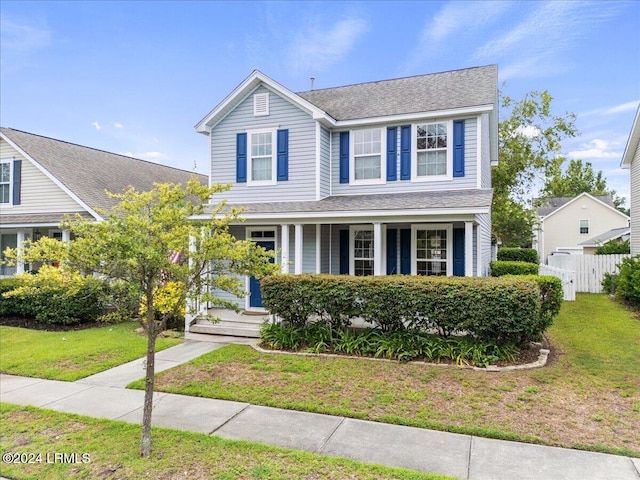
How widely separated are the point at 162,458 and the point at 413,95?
11294 millimetres

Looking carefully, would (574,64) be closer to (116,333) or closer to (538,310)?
(538,310)

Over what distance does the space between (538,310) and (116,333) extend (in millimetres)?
10084

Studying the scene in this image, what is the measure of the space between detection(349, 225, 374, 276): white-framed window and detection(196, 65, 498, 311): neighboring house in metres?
0.03

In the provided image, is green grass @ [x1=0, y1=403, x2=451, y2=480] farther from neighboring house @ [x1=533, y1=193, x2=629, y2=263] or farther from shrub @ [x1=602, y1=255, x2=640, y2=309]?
neighboring house @ [x1=533, y1=193, x2=629, y2=263]

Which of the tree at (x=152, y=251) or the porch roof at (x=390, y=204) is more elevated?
the porch roof at (x=390, y=204)

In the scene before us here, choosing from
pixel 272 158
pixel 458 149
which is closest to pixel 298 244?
pixel 272 158

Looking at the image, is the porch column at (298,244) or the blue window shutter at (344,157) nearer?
the porch column at (298,244)

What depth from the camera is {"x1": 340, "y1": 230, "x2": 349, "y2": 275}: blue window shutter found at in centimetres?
1195

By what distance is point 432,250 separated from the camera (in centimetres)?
1117

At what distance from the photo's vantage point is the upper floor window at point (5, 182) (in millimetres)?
15617

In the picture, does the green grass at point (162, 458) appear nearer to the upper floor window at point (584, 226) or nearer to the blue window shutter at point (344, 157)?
the blue window shutter at point (344, 157)

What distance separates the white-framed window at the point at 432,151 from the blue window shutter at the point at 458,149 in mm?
103

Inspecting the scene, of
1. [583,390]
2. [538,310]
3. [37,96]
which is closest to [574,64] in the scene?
[538,310]

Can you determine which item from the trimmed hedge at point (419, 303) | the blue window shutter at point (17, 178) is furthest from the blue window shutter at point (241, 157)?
the blue window shutter at point (17, 178)
